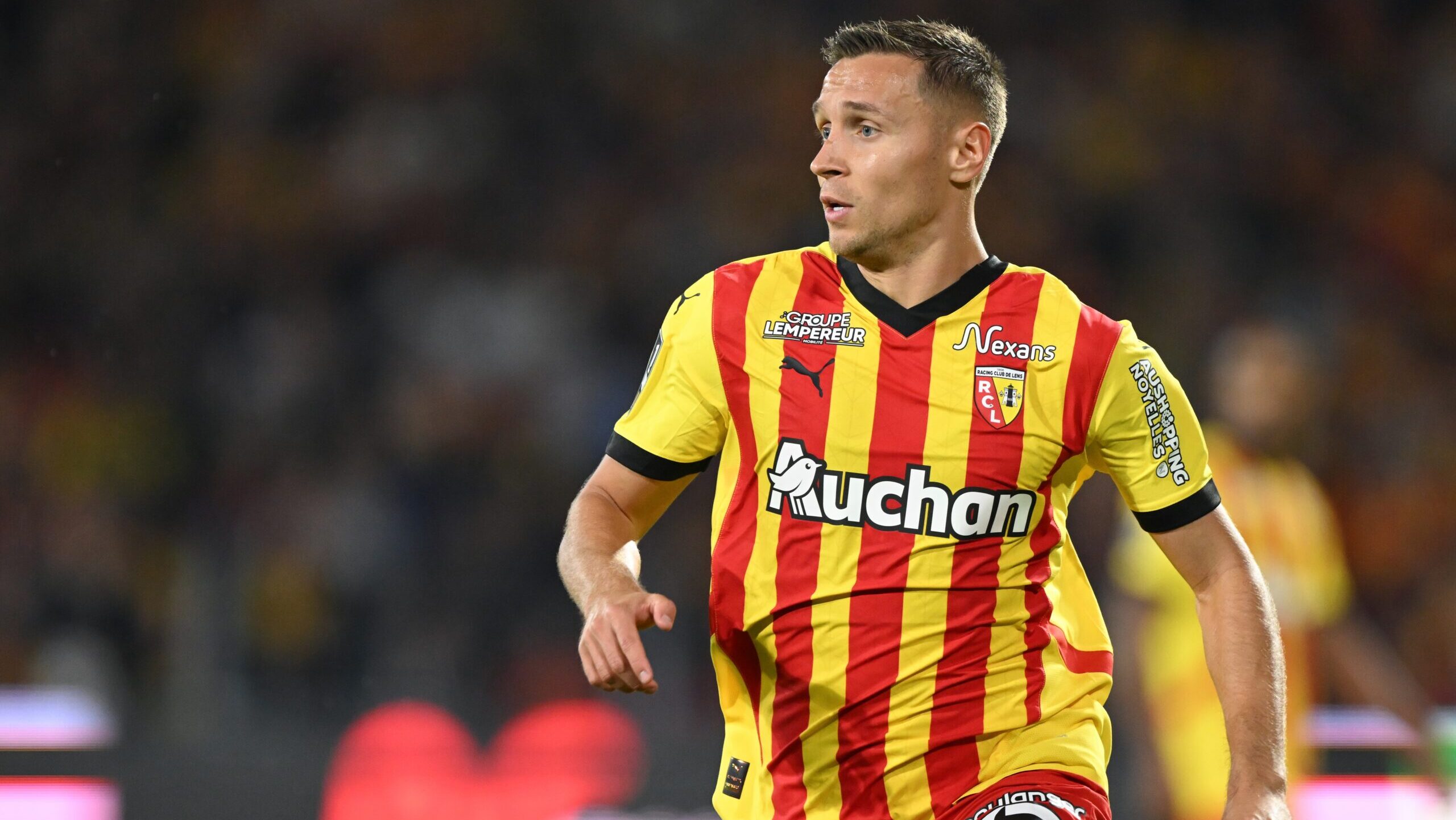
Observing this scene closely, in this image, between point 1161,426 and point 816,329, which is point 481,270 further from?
point 1161,426

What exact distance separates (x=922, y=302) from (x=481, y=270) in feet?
19.6

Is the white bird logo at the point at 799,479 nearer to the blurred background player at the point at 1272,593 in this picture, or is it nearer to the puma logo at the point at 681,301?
the puma logo at the point at 681,301

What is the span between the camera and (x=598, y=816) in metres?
Result: 4.71

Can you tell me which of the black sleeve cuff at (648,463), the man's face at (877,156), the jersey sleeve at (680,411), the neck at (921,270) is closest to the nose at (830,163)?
the man's face at (877,156)

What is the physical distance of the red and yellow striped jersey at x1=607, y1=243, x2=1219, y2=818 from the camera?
111 inches

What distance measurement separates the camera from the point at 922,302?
301 cm

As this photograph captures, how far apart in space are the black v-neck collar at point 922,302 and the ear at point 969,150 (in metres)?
0.17

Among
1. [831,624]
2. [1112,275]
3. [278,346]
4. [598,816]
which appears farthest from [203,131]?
[831,624]

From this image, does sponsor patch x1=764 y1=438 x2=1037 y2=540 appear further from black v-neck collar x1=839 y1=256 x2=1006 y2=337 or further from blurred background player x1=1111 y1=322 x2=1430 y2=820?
blurred background player x1=1111 y1=322 x2=1430 y2=820

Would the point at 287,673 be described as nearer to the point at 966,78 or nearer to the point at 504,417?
the point at 504,417

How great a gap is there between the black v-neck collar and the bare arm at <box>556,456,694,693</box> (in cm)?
48

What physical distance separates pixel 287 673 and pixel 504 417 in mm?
1802

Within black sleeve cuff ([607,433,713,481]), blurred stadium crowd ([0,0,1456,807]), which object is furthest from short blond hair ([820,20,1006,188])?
blurred stadium crowd ([0,0,1456,807])

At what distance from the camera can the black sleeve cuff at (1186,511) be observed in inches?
112
